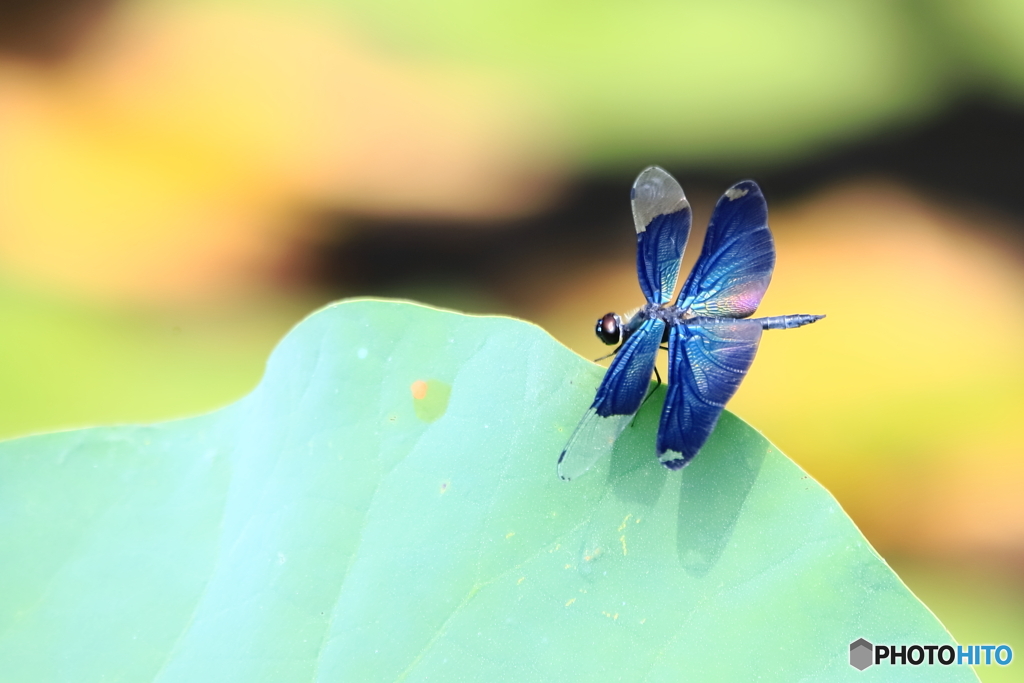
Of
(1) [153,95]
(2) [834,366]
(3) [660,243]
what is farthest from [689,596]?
(1) [153,95]

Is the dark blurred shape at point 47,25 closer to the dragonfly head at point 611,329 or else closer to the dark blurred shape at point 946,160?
the dragonfly head at point 611,329

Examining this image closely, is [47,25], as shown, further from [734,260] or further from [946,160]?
[946,160]

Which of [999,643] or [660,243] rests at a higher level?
[660,243]

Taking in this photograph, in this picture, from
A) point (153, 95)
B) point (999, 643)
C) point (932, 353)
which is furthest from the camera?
point (153, 95)

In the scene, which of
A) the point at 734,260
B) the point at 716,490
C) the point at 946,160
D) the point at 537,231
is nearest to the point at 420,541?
the point at 716,490

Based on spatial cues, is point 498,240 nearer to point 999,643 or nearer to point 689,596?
point 689,596
